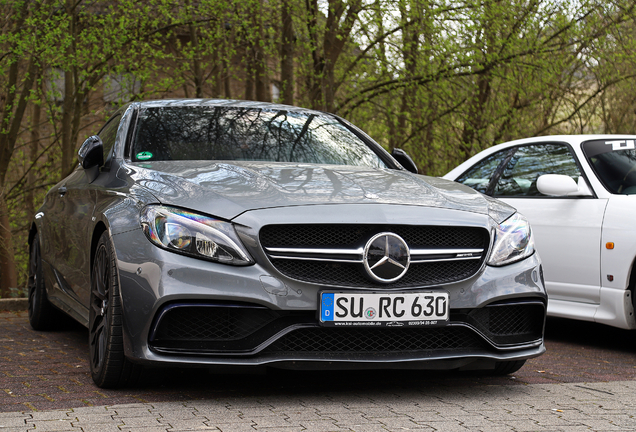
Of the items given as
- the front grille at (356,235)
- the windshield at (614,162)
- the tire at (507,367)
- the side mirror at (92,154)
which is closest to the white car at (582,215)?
the windshield at (614,162)

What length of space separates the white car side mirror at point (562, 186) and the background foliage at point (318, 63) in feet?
18.5

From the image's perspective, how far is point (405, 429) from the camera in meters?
3.27

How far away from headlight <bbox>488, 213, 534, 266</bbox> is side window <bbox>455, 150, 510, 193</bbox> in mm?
2557

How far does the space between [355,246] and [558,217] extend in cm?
283

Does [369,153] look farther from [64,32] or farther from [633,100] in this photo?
[633,100]

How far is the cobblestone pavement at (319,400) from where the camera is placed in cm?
336

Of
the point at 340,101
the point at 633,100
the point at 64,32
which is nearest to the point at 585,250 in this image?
the point at 64,32

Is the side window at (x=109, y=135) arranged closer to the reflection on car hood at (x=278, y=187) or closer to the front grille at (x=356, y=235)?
the reflection on car hood at (x=278, y=187)

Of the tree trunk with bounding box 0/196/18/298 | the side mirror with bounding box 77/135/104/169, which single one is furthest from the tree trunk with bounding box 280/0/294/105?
the side mirror with bounding box 77/135/104/169

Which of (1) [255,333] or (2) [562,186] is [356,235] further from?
(2) [562,186]

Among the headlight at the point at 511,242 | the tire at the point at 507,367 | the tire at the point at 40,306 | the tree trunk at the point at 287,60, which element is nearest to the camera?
the headlight at the point at 511,242

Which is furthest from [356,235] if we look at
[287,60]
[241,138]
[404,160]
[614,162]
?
[287,60]

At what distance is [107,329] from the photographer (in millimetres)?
3889

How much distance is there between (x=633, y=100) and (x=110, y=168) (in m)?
13.2
